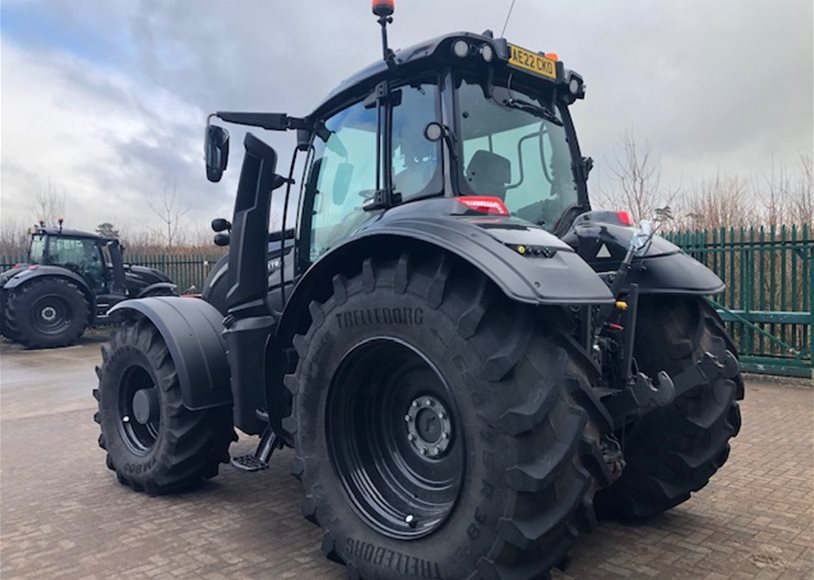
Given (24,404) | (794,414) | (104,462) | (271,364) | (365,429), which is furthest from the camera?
(24,404)

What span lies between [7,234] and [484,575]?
36037mm

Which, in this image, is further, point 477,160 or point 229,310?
point 229,310

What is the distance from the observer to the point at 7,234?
32.6m

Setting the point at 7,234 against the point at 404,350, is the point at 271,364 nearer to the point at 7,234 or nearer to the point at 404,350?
the point at 404,350

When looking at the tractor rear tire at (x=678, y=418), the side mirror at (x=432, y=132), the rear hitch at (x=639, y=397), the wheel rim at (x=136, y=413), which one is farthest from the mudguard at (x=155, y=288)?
the rear hitch at (x=639, y=397)

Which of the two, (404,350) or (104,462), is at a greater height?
(404,350)

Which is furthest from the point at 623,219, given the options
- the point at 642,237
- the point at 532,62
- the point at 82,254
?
the point at 82,254

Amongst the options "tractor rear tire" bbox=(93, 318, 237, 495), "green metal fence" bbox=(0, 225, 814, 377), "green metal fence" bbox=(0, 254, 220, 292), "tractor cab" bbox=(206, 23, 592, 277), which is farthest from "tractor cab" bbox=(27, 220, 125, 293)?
"tractor cab" bbox=(206, 23, 592, 277)

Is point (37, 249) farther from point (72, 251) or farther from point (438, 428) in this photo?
point (438, 428)

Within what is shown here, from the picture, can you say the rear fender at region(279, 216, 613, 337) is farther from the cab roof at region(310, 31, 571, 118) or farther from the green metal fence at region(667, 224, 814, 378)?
the green metal fence at region(667, 224, 814, 378)

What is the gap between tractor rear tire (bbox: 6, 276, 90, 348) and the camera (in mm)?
14688

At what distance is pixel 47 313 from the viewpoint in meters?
15.2

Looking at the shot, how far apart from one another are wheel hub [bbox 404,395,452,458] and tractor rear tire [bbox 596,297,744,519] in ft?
3.61

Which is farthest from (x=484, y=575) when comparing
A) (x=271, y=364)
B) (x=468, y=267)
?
(x=271, y=364)
